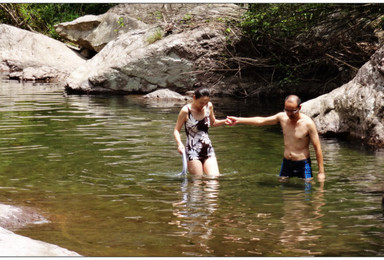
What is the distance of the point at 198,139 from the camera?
898 cm

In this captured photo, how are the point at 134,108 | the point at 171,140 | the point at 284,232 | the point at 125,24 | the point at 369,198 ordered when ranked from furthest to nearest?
the point at 125,24, the point at 134,108, the point at 171,140, the point at 369,198, the point at 284,232

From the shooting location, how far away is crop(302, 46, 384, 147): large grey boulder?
38.8 ft

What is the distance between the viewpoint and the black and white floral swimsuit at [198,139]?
8.93 metres

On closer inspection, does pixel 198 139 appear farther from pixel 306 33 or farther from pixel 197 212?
pixel 306 33

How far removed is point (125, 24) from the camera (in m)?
27.3

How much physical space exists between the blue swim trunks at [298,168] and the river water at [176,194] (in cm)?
15

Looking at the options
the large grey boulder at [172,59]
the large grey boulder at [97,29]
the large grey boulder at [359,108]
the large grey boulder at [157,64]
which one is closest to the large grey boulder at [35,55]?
the large grey boulder at [97,29]

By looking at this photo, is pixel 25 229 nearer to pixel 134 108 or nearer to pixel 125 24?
pixel 134 108

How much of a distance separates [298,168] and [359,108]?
4.26m

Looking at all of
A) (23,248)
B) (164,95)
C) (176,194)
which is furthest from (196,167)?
(164,95)

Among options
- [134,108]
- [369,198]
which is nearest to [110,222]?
[369,198]

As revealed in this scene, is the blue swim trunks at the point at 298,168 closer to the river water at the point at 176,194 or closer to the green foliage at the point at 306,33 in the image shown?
the river water at the point at 176,194

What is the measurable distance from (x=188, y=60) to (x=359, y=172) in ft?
40.9

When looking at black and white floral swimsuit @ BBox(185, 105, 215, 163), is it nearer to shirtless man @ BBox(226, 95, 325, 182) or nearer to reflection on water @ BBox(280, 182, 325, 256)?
shirtless man @ BBox(226, 95, 325, 182)
